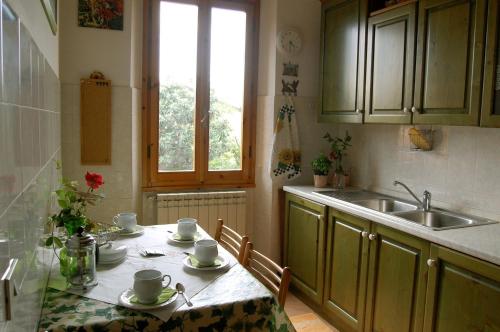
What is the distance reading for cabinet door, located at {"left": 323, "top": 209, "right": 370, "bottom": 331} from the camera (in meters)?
2.50

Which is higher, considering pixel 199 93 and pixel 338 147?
pixel 199 93

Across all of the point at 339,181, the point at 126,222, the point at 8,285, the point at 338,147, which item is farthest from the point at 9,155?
the point at 338,147

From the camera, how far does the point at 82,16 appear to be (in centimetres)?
284

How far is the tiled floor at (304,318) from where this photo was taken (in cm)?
283

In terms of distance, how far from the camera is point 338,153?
341 cm

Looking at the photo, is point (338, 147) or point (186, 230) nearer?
point (186, 230)

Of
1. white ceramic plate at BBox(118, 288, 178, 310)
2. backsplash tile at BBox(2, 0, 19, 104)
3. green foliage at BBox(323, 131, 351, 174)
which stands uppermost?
backsplash tile at BBox(2, 0, 19, 104)

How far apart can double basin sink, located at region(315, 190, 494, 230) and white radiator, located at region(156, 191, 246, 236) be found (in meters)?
0.73

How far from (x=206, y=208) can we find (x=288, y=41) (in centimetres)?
148

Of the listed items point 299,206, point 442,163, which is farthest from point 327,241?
point 442,163

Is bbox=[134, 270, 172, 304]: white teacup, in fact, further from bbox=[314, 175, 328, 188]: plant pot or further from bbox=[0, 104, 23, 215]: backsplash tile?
bbox=[314, 175, 328, 188]: plant pot

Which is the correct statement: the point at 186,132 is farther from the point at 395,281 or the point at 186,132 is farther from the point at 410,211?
the point at 395,281

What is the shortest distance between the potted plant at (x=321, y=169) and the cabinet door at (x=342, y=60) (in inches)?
12.5

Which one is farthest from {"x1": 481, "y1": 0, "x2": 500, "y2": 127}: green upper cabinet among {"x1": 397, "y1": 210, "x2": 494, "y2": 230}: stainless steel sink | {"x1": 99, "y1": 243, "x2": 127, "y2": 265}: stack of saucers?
{"x1": 99, "y1": 243, "x2": 127, "y2": 265}: stack of saucers
